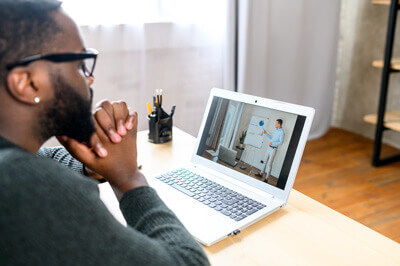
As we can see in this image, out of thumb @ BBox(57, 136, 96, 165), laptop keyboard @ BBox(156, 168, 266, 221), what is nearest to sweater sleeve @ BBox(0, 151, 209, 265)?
thumb @ BBox(57, 136, 96, 165)

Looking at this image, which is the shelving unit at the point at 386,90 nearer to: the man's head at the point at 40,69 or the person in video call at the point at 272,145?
the person in video call at the point at 272,145

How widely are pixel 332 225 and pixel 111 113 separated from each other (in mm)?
587

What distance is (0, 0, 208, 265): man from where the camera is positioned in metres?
0.54

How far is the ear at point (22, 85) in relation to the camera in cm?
62

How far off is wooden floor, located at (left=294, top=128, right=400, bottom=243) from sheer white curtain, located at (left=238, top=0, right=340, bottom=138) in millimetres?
303

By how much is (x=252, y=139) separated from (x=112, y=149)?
0.40m

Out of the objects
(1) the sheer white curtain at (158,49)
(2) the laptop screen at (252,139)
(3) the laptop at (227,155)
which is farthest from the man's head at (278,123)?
(1) the sheer white curtain at (158,49)

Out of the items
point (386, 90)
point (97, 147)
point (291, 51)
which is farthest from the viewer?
point (291, 51)

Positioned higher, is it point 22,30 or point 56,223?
point 22,30

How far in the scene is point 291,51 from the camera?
2.91 meters

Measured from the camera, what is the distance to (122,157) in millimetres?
857

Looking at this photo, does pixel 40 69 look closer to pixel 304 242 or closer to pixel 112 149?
pixel 112 149

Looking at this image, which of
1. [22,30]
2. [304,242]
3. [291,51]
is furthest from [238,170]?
[291,51]

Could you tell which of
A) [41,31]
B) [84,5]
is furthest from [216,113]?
[84,5]
